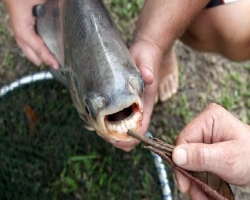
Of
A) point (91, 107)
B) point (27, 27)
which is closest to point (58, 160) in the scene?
point (27, 27)

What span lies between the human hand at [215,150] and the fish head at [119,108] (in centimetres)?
17

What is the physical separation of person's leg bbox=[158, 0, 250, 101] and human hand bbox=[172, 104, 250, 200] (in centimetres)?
68

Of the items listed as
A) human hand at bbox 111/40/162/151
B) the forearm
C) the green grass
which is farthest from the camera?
the green grass

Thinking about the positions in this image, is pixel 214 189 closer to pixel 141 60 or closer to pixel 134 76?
pixel 134 76

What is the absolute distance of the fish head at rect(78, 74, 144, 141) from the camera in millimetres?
1428

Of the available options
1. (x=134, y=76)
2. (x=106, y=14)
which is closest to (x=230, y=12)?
(x=106, y=14)

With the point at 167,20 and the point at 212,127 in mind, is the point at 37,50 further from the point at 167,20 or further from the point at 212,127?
the point at 212,127

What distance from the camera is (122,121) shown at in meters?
1.45

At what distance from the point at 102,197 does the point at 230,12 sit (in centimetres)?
114

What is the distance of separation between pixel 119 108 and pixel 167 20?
3.02ft

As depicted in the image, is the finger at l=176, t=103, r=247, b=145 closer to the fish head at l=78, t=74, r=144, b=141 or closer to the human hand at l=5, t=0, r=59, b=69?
the fish head at l=78, t=74, r=144, b=141

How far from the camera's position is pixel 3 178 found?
244cm

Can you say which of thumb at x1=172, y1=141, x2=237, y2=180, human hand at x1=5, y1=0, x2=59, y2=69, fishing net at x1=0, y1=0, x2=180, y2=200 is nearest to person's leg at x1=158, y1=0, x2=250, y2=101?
fishing net at x1=0, y1=0, x2=180, y2=200

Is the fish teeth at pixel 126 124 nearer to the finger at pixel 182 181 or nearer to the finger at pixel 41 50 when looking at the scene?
the finger at pixel 182 181
